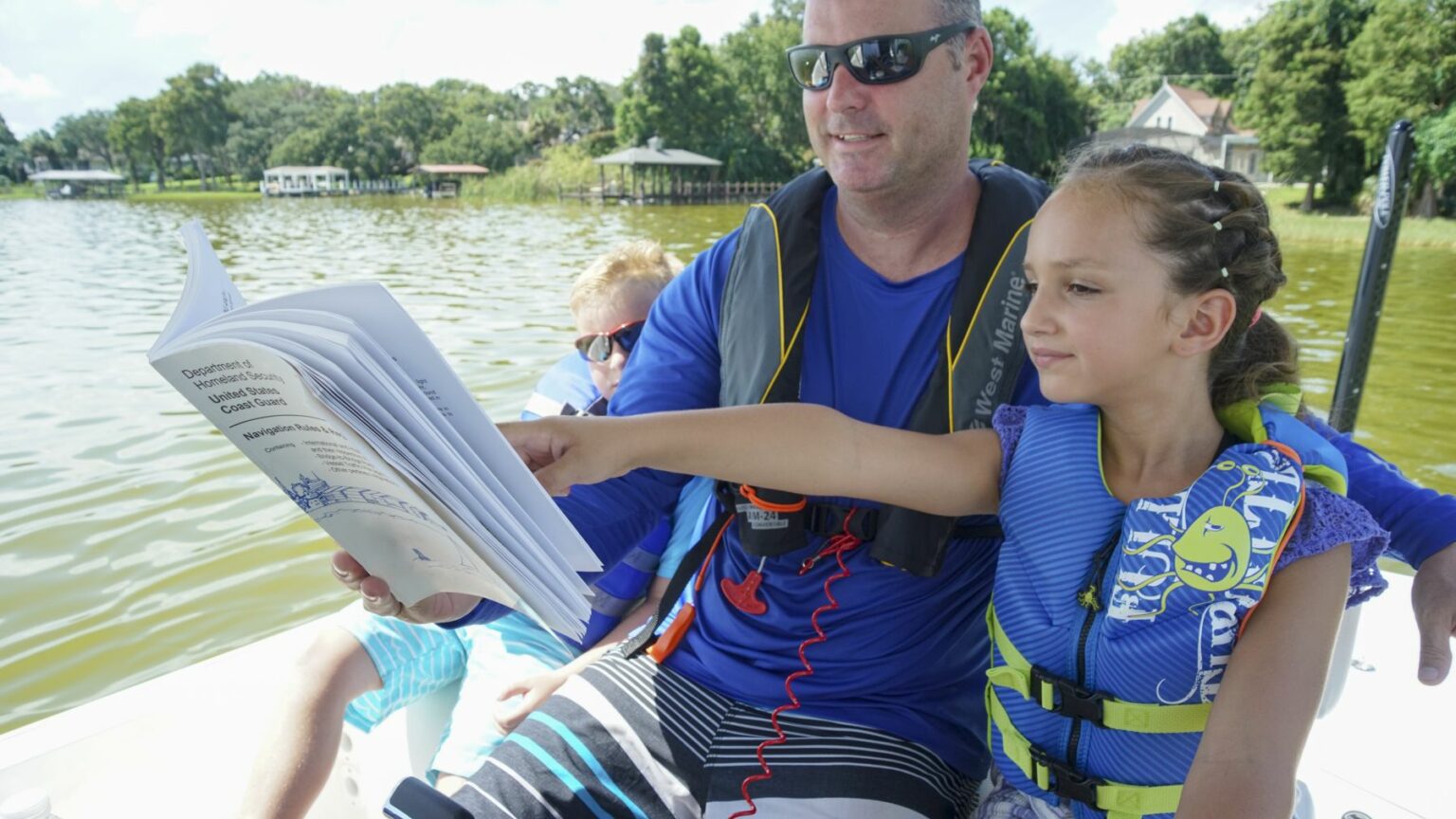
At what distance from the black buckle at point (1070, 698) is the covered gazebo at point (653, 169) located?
1661 inches

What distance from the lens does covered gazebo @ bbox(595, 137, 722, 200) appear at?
4347cm

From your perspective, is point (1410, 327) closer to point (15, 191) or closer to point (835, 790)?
point (835, 790)

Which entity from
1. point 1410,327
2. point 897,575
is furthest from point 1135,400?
point 1410,327

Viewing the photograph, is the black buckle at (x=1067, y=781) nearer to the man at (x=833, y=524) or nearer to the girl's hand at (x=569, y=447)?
the man at (x=833, y=524)

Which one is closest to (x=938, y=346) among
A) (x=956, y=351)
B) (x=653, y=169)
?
(x=956, y=351)

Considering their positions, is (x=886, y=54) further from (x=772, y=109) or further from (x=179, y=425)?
(x=772, y=109)

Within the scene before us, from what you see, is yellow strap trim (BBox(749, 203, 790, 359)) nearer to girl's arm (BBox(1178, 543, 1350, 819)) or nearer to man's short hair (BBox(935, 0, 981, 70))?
man's short hair (BBox(935, 0, 981, 70))

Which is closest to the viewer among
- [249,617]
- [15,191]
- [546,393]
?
[546,393]

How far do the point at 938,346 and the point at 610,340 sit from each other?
1298 mm

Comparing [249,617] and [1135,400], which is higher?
[1135,400]

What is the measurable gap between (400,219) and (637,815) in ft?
115

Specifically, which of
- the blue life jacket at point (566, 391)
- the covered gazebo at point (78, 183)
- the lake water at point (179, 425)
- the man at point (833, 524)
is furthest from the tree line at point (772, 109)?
the man at point (833, 524)

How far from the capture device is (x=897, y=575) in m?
1.83

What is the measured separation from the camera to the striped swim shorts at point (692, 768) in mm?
1606
